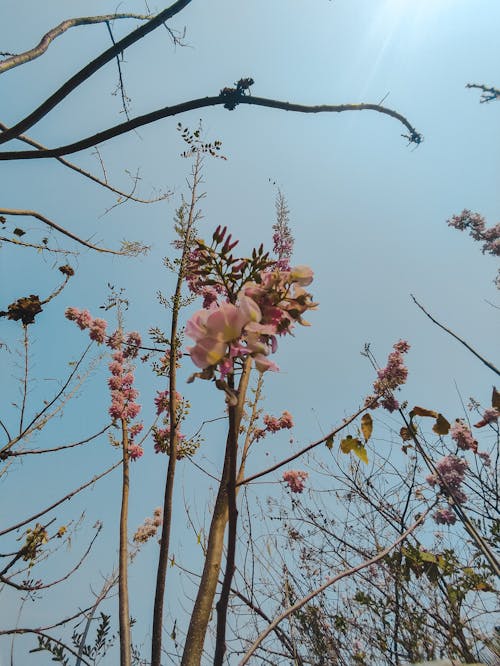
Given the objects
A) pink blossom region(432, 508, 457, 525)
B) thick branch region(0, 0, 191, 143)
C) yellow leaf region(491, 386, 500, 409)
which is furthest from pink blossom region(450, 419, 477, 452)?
thick branch region(0, 0, 191, 143)

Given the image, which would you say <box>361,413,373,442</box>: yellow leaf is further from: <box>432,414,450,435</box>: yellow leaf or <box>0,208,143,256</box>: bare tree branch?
<box>0,208,143,256</box>: bare tree branch

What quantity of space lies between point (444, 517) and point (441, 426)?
7.42 ft

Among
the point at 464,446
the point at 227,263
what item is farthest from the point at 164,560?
the point at 464,446

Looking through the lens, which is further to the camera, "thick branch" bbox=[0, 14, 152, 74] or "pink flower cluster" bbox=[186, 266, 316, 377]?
"thick branch" bbox=[0, 14, 152, 74]

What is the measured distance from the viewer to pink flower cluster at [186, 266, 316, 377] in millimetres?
866

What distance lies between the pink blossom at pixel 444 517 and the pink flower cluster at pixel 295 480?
1.27 metres

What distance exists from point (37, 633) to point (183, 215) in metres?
2.95

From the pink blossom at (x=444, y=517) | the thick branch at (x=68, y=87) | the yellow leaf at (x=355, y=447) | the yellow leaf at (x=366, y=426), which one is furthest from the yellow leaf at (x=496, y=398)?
the thick branch at (x=68, y=87)

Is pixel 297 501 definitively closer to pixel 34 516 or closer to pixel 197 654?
pixel 34 516

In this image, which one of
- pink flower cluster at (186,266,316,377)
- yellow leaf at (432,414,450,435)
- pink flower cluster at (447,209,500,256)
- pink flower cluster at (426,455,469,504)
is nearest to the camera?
pink flower cluster at (186,266,316,377)

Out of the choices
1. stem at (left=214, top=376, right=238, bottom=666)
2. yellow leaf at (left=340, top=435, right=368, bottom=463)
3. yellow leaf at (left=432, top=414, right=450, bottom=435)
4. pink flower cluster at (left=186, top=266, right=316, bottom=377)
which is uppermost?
yellow leaf at (left=432, top=414, right=450, bottom=435)

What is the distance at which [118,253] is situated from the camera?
2.78 meters

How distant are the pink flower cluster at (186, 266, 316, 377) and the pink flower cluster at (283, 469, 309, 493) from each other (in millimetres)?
3439

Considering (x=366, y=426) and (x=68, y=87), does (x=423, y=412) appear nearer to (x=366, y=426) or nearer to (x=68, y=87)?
(x=366, y=426)
